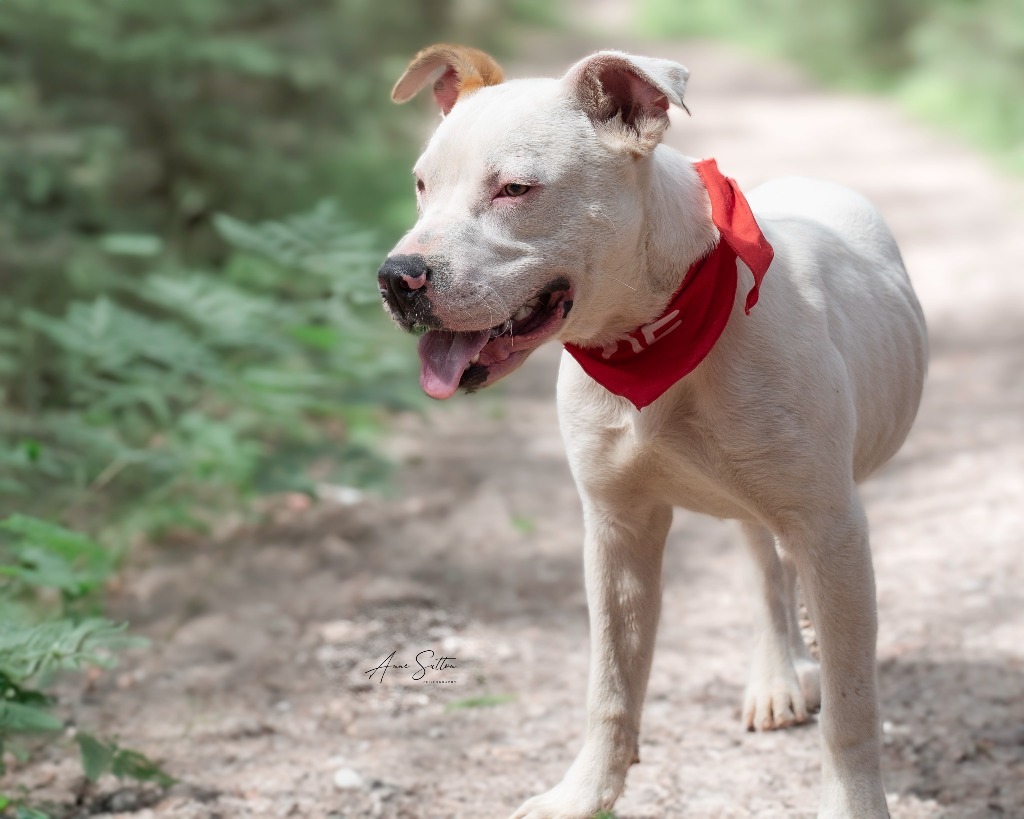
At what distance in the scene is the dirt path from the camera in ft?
11.8

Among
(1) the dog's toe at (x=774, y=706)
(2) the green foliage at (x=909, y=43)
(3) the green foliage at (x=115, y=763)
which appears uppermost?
(2) the green foliage at (x=909, y=43)

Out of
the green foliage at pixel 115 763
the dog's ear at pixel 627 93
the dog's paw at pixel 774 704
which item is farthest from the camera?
the dog's paw at pixel 774 704

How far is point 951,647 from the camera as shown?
4.29 meters

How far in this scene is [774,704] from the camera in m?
3.83

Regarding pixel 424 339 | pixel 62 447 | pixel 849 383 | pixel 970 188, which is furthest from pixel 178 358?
pixel 970 188

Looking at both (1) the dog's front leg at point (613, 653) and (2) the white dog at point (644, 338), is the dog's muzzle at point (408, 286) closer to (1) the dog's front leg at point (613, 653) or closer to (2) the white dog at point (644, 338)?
(2) the white dog at point (644, 338)

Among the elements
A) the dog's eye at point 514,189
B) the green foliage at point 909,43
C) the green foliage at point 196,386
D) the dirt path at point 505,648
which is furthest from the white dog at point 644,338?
the green foliage at point 909,43

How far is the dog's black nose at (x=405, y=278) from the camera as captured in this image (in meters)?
2.49

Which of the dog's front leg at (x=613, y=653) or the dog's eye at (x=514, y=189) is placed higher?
the dog's eye at (x=514, y=189)

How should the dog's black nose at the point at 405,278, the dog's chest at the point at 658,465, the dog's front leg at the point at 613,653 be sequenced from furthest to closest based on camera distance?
the dog's front leg at the point at 613,653
the dog's chest at the point at 658,465
the dog's black nose at the point at 405,278

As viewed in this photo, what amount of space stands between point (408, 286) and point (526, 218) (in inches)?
12.3

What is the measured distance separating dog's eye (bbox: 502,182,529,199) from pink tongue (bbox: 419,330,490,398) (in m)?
0.31

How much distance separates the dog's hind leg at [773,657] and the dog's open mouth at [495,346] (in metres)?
1.52

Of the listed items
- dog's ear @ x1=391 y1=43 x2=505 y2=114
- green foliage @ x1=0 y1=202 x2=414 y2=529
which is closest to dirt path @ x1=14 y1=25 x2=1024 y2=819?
green foliage @ x1=0 y1=202 x2=414 y2=529
